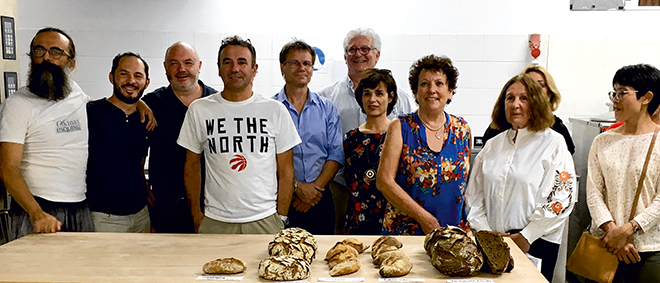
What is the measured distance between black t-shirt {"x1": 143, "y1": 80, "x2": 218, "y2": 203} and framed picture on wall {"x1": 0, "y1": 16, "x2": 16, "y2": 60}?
857mm

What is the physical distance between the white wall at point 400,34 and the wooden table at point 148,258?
2.45 m

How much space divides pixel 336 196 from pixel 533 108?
1195 mm

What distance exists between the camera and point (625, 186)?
2449 millimetres

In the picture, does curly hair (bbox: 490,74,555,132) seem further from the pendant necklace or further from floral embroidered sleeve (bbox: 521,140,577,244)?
the pendant necklace

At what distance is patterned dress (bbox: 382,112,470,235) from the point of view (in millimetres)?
2219

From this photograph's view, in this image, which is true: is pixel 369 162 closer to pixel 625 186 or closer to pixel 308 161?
pixel 308 161

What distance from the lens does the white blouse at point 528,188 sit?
2141 millimetres

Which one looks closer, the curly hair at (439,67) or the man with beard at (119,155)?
the curly hair at (439,67)

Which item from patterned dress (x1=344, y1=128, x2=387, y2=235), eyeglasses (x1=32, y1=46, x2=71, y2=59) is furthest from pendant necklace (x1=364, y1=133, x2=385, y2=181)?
eyeglasses (x1=32, y1=46, x2=71, y2=59)

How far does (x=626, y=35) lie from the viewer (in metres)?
3.98

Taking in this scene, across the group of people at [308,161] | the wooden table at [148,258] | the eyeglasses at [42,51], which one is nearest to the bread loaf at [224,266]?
the wooden table at [148,258]

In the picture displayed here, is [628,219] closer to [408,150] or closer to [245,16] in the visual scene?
[408,150]

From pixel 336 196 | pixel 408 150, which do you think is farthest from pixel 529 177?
pixel 336 196

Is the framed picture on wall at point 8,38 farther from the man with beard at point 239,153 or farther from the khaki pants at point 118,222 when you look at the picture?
the man with beard at point 239,153
